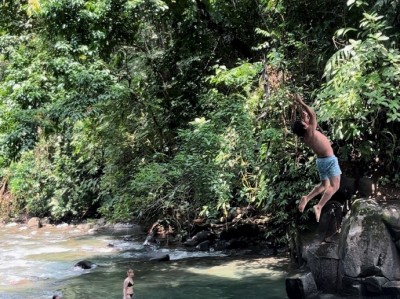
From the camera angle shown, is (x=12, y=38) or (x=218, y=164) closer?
(x=218, y=164)

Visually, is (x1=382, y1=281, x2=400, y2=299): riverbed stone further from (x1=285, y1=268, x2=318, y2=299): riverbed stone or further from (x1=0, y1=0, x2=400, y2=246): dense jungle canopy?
(x1=0, y1=0, x2=400, y2=246): dense jungle canopy

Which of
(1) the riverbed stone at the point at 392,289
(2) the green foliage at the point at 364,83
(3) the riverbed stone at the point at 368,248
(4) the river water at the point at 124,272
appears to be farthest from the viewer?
(4) the river water at the point at 124,272

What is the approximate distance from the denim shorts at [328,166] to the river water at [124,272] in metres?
3.66

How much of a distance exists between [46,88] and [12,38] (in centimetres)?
155

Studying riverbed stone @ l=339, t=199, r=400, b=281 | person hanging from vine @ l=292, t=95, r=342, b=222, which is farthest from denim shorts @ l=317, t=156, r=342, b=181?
riverbed stone @ l=339, t=199, r=400, b=281

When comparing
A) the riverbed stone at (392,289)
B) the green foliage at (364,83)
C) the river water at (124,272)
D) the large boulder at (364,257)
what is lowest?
the river water at (124,272)

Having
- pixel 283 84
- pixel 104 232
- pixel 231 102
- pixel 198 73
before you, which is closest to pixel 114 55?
pixel 198 73

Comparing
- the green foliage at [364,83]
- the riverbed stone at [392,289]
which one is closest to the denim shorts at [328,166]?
the green foliage at [364,83]

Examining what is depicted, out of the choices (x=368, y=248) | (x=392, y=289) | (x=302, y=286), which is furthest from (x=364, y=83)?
(x=302, y=286)

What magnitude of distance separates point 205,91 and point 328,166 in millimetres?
6769

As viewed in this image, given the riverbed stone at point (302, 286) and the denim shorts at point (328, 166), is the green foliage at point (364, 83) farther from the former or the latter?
the riverbed stone at point (302, 286)

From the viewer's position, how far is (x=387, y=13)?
7164 millimetres

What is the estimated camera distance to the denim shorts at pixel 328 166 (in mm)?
5336

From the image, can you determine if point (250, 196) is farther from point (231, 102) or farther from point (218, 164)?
point (231, 102)
